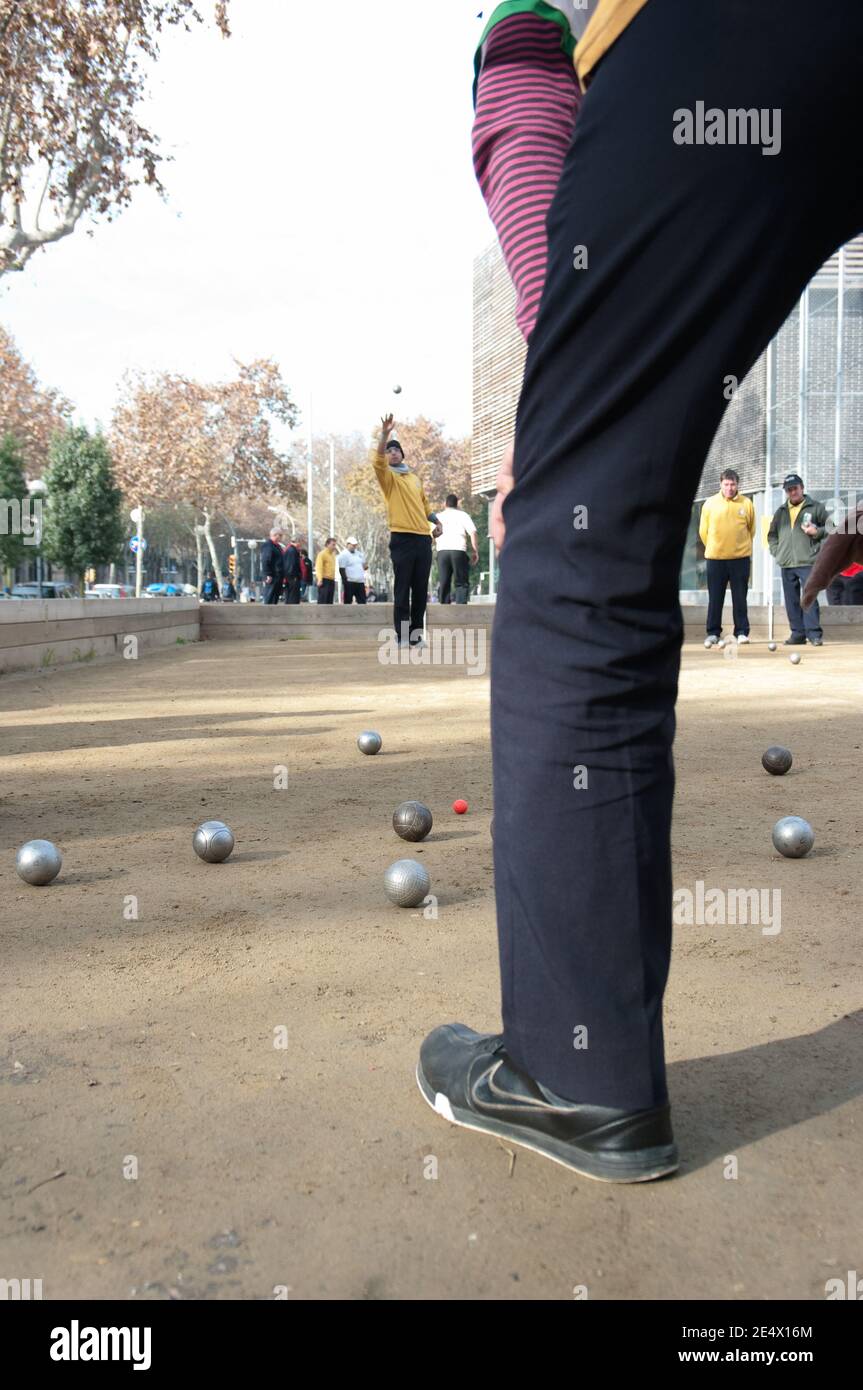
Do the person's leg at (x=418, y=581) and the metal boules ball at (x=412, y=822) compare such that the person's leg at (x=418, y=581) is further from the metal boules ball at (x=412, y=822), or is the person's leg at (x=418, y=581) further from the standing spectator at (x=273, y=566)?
the standing spectator at (x=273, y=566)

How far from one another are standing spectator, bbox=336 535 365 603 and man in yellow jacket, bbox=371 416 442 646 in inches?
520

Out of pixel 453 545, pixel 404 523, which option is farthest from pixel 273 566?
pixel 404 523

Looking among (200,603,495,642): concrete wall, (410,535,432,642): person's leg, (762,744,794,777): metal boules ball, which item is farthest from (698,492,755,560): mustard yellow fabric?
(762,744,794,777): metal boules ball

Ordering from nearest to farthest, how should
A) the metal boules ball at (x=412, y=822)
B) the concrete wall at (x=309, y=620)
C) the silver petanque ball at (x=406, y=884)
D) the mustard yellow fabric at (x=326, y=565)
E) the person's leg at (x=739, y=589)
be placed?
the silver petanque ball at (x=406, y=884)
the metal boules ball at (x=412, y=822)
the person's leg at (x=739, y=589)
the concrete wall at (x=309, y=620)
the mustard yellow fabric at (x=326, y=565)

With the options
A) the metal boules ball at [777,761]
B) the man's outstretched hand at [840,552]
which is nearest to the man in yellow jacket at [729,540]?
the metal boules ball at [777,761]

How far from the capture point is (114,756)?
21.4 feet

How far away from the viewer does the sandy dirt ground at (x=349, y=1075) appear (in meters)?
1.54

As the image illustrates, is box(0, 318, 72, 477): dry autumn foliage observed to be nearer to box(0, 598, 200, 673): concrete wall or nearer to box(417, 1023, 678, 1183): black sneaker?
box(0, 598, 200, 673): concrete wall

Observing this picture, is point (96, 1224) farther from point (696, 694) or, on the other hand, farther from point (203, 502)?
point (203, 502)

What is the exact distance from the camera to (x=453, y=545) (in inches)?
916

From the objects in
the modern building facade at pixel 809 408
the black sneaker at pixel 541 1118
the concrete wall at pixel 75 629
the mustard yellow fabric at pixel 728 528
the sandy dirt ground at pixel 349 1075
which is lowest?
the sandy dirt ground at pixel 349 1075

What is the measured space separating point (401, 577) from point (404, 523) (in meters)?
0.85

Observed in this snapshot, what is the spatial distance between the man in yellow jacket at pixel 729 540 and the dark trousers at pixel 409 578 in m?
3.60

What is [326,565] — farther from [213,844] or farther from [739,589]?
[213,844]
